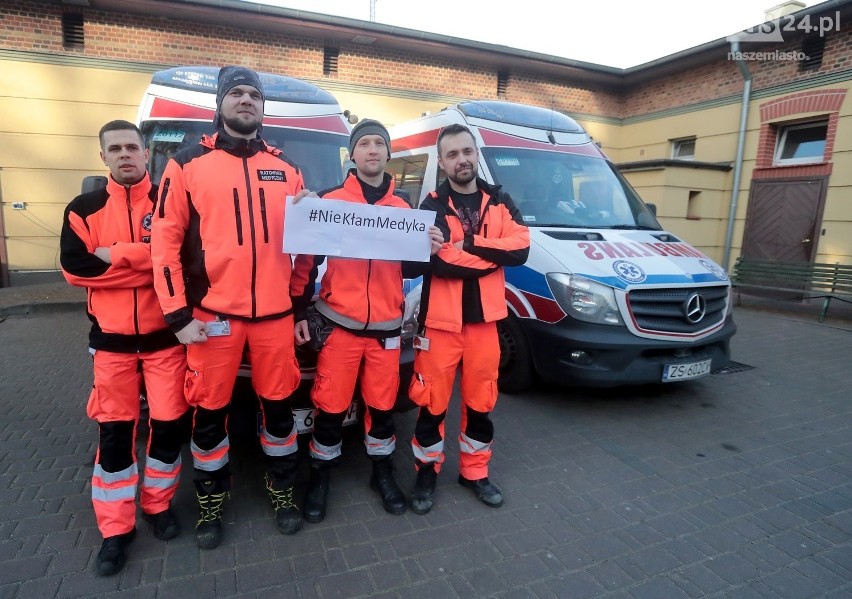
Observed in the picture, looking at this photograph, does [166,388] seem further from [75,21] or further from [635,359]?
[75,21]

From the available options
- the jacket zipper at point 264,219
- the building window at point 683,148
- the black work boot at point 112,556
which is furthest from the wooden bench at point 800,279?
the black work boot at point 112,556

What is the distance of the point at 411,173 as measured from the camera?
6027mm

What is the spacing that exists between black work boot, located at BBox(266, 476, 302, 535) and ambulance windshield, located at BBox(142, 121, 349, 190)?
2.46m

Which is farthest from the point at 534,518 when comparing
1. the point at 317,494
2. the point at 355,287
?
the point at 355,287

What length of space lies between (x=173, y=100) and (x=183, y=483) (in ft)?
10.4

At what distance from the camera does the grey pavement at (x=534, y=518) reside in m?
2.41

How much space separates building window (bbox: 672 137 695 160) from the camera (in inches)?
503

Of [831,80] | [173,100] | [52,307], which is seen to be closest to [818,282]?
[831,80]

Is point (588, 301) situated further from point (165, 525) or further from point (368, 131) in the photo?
point (165, 525)

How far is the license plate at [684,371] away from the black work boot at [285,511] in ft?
9.87

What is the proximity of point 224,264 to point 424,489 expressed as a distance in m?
1.70

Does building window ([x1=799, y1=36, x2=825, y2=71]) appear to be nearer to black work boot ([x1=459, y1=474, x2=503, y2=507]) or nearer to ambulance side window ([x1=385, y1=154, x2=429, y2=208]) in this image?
ambulance side window ([x1=385, y1=154, x2=429, y2=208])

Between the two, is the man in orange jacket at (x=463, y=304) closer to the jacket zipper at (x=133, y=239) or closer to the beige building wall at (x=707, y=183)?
the jacket zipper at (x=133, y=239)

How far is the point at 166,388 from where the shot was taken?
250 cm
